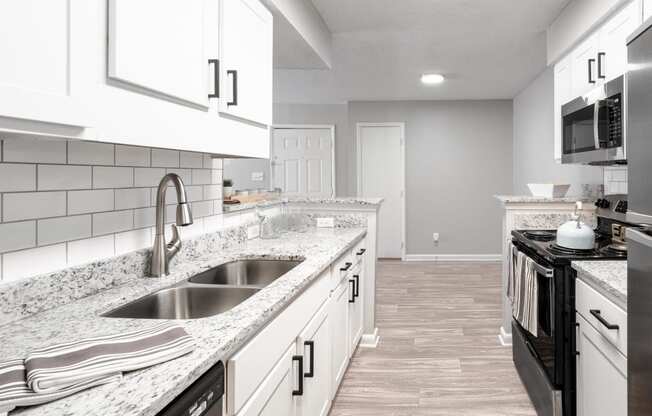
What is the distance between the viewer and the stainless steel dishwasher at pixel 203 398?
0.84 m

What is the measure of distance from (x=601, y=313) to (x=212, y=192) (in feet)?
5.66

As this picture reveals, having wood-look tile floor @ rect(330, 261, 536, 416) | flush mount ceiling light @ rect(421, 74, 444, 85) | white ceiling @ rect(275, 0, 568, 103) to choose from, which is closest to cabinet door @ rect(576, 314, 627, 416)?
wood-look tile floor @ rect(330, 261, 536, 416)

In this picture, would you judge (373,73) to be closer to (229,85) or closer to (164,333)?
(229,85)

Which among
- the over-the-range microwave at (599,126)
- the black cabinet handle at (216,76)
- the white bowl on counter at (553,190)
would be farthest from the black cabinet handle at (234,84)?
the white bowl on counter at (553,190)

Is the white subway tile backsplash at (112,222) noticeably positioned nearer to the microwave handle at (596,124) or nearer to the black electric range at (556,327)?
the black electric range at (556,327)

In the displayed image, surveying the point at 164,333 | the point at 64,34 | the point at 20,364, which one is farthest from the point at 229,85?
the point at 20,364

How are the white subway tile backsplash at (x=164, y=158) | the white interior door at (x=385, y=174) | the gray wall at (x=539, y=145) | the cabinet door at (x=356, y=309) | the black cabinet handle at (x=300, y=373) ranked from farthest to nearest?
1. the white interior door at (x=385, y=174)
2. the gray wall at (x=539, y=145)
3. the cabinet door at (x=356, y=309)
4. the white subway tile backsplash at (x=164, y=158)
5. the black cabinet handle at (x=300, y=373)

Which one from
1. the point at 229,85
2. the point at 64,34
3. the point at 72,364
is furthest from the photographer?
the point at 229,85

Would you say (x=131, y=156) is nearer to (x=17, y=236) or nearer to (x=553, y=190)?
(x=17, y=236)

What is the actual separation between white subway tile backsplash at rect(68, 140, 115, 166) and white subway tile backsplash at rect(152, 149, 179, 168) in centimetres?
26

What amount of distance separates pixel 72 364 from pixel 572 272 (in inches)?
76.5

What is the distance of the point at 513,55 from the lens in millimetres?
4586

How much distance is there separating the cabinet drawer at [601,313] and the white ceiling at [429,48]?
7.00 ft

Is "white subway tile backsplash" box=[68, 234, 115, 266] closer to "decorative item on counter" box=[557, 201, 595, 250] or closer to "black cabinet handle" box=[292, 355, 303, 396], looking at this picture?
"black cabinet handle" box=[292, 355, 303, 396]
